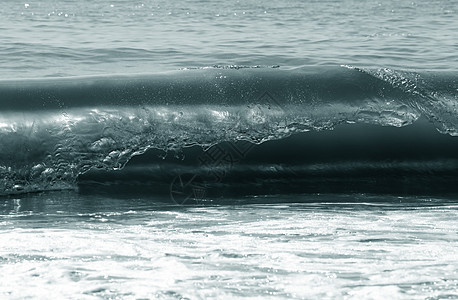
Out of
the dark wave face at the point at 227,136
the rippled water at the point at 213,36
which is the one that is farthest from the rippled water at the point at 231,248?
the rippled water at the point at 213,36

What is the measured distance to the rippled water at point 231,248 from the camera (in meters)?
2.89

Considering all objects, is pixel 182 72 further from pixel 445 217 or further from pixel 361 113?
pixel 445 217

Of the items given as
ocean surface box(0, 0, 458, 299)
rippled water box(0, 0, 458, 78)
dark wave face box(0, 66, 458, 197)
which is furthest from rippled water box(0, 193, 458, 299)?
rippled water box(0, 0, 458, 78)

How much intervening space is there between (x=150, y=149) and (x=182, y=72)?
73 centimetres

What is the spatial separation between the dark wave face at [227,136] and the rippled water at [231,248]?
0.26 m

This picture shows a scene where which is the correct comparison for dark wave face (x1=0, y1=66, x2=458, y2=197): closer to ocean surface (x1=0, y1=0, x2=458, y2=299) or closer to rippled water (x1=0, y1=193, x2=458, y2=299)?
ocean surface (x1=0, y1=0, x2=458, y2=299)

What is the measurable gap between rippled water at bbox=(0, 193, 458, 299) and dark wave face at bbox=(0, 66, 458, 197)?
0.86 ft

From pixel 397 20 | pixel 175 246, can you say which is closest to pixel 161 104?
pixel 175 246

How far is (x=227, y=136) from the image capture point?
4.74 m

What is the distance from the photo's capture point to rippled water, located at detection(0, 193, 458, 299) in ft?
9.47

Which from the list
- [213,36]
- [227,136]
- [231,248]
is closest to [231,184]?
[227,136]

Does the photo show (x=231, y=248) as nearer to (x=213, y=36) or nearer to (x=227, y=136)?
(x=227, y=136)

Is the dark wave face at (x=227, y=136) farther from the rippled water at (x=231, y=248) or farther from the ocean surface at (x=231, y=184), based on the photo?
the rippled water at (x=231, y=248)

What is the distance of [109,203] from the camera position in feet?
14.2
